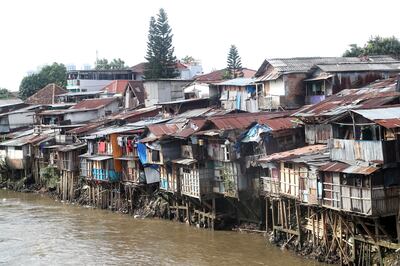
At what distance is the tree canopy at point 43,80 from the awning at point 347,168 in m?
64.7

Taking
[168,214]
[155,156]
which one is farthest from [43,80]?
[168,214]

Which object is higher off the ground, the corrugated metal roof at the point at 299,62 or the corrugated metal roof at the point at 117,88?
the corrugated metal roof at the point at 117,88

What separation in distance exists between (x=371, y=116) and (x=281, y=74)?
15.3 m

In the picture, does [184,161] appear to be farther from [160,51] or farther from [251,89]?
[160,51]

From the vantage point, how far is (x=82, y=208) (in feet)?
141

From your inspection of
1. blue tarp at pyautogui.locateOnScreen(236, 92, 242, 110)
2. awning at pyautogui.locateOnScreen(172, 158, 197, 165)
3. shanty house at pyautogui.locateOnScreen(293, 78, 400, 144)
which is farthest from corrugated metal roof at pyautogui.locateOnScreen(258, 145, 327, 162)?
blue tarp at pyautogui.locateOnScreen(236, 92, 242, 110)

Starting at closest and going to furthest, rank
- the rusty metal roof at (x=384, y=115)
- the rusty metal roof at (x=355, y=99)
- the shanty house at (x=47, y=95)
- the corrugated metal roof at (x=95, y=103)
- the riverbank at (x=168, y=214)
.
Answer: the rusty metal roof at (x=384, y=115) < the riverbank at (x=168, y=214) < the rusty metal roof at (x=355, y=99) < the corrugated metal roof at (x=95, y=103) < the shanty house at (x=47, y=95)

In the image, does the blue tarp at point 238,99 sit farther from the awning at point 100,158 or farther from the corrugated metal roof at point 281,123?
the corrugated metal roof at point 281,123

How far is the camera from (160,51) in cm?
6500

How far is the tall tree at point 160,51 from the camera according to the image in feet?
211

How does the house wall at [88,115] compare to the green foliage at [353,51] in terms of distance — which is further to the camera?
the house wall at [88,115]

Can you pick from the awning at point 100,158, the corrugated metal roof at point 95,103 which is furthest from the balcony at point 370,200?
the corrugated metal roof at point 95,103

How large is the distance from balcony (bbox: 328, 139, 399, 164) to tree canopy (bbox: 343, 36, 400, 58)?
2611 cm

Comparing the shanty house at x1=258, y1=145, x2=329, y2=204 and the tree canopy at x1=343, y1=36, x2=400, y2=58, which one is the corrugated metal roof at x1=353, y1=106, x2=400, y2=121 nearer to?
the shanty house at x1=258, y1=145, x2=329, y2=204
